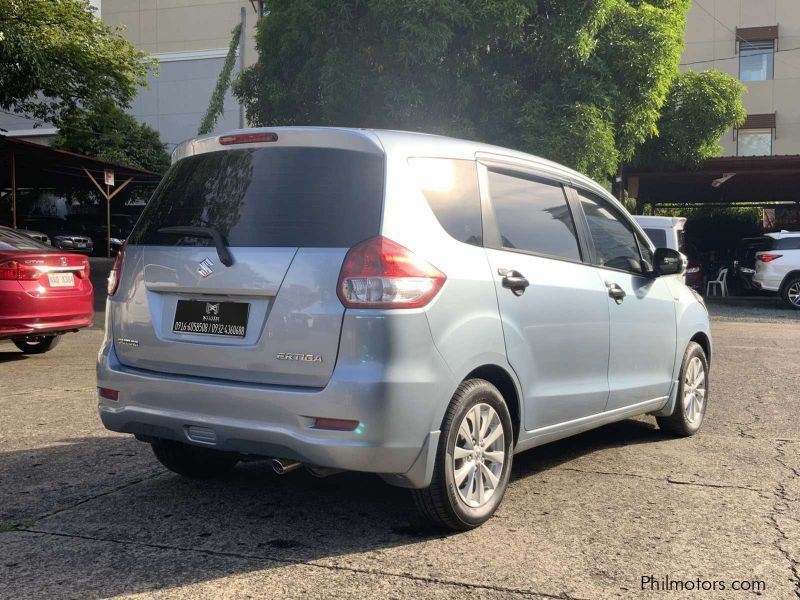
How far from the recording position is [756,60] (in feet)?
101

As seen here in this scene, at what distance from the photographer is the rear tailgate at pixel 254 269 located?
3.48 meters

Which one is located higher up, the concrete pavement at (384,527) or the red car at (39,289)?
the red car at (39,289)

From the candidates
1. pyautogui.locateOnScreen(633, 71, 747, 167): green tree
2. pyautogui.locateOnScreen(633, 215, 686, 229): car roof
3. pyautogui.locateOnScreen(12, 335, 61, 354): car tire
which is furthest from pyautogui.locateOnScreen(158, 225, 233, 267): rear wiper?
pyautogui.locateOnScreen(633, 71, 747, 167): green tree

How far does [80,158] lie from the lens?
22609 millimetres

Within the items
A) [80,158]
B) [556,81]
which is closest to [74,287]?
[556,81]

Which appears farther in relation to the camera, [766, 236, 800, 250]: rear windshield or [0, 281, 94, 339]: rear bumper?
[766, 236, 800, 250]: rear windshield

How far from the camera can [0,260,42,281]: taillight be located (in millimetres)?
8562

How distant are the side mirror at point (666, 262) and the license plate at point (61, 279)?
6410mm

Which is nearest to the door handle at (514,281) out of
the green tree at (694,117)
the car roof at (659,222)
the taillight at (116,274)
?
the taillight at (116,274)

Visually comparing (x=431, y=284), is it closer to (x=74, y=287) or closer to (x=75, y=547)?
(x=75, y=547)

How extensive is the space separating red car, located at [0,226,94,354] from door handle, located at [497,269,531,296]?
6.34 m

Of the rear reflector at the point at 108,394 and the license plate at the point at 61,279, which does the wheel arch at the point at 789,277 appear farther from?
the rear reflector at the point at 108,394

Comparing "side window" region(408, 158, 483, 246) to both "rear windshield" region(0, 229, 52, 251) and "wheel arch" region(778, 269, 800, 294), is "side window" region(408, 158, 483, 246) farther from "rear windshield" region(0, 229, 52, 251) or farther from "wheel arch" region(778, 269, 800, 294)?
"wheel arch" region(778, 269, 800, 294)

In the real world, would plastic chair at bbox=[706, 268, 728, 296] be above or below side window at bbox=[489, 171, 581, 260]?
below
